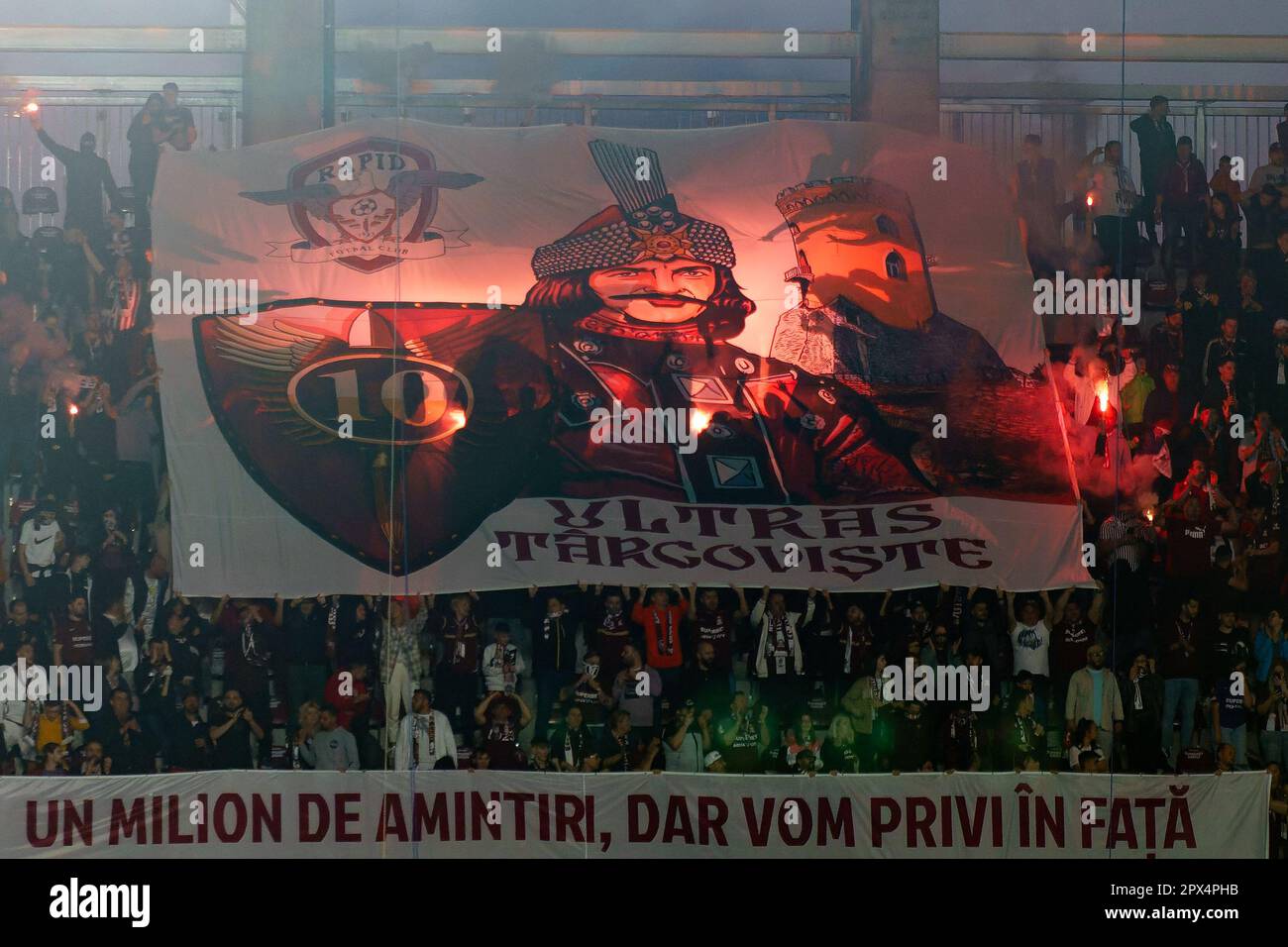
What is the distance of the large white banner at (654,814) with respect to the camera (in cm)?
927

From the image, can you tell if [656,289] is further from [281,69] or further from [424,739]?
[424,739]

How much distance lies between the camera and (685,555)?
10.3m

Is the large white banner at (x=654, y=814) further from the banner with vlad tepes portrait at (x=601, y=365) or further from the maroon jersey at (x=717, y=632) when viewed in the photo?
the banner with vlad tepes portrait at (x=601, y=365)

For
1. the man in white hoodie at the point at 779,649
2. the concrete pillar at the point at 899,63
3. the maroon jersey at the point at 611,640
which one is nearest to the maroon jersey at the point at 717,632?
the man in white hoodie at the point at 779,649

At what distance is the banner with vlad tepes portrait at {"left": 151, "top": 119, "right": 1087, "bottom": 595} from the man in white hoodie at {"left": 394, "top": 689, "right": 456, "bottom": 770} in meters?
0.85

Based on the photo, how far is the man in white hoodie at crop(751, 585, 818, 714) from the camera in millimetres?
9984

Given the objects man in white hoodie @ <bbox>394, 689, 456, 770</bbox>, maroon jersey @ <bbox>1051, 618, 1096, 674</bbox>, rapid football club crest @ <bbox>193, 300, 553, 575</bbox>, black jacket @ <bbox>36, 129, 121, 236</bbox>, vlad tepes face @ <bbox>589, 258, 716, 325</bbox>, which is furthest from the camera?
black jacket @ <bbox>36, 129, 121, 236</bbox>

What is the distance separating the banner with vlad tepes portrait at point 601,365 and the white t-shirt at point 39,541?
2.77ft

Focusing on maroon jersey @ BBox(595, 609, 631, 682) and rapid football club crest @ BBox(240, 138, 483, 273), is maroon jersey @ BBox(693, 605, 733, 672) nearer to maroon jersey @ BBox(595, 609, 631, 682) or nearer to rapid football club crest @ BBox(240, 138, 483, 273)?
maroon jersey @ BBox(595, 609, 631, 682)

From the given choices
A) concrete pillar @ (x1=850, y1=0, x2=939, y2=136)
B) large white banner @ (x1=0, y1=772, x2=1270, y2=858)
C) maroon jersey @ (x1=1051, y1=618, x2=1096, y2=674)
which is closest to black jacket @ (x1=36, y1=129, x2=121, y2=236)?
large white banner @ (x1=0, y1=772, x2=1270, y2=858)

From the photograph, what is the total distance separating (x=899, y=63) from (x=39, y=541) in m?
6.91

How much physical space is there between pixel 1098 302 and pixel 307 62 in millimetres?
5852

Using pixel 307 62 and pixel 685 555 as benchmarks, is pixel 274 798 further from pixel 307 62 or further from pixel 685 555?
pixel 307 62
